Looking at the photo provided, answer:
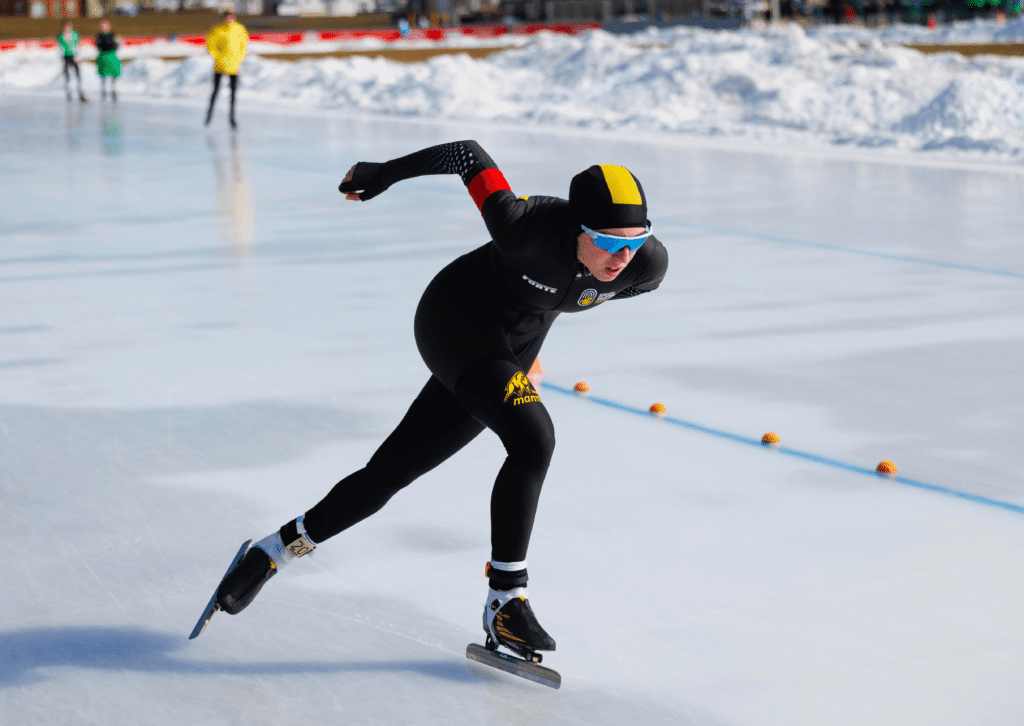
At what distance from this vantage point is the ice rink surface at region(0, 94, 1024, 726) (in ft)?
9.66

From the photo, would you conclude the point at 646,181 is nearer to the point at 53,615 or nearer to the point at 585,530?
the point at 585,530

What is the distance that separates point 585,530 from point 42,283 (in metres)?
4.87

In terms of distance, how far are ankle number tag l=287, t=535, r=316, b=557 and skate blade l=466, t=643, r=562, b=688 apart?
46 centimetres

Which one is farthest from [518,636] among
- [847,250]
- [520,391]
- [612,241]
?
[847,250]

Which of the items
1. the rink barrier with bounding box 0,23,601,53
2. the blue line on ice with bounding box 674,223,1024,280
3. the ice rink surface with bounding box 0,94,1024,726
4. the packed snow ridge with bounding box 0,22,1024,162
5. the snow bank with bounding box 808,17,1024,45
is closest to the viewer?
the ice rink surface with bounding box 0,94,1024,726

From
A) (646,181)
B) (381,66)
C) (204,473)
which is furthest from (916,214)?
(381,66)

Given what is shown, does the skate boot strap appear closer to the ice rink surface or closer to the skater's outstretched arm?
the ice rink surface

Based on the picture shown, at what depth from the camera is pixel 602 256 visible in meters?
2.88

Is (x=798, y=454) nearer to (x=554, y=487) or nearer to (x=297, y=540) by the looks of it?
(x=554, y=487)

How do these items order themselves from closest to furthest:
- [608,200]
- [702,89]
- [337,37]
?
[608,200] < [702,89] < [337,37]

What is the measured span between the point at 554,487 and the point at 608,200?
1.66 m

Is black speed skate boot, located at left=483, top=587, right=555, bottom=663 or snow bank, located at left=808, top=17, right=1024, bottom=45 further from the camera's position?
snow bank, located at left=808, top=17, right=1024, bottom=45

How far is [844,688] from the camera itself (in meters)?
2.91

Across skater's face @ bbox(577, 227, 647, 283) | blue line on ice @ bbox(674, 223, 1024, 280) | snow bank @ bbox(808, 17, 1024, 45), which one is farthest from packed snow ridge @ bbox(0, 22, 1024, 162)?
skater's face @ bbox(577, 227, 647, 283)
